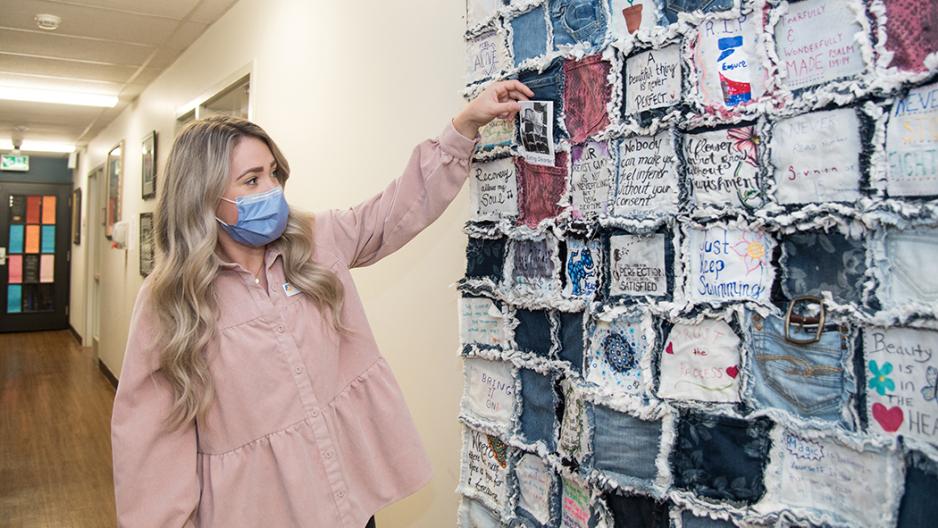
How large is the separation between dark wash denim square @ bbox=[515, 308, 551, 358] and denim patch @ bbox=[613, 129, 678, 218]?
0.26 metres

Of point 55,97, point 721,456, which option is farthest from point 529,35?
point 55,97

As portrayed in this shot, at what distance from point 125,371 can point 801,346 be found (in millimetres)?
1098

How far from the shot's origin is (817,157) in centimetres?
75

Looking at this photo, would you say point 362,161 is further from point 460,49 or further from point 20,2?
point 20,2

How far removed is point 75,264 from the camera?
8562 mm

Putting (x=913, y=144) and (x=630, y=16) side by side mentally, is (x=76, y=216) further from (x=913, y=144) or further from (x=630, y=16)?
(x=913, y=144)

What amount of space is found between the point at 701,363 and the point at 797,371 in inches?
4.9

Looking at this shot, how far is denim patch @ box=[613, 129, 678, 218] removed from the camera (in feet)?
2.96

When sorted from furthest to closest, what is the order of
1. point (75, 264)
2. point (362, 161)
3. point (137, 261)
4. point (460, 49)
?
point (75, 264) → point (137, 261) → point (362, 161) → point (460, 49)

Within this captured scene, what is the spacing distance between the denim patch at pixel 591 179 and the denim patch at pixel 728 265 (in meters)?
0.17

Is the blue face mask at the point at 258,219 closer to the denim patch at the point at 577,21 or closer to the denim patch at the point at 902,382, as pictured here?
the denim patch at the point at 577,21

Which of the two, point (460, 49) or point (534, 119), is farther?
point (460, 49)

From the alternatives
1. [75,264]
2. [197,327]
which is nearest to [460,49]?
[197,327]

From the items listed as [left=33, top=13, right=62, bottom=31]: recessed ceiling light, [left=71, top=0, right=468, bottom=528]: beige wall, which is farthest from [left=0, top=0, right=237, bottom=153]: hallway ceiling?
[left=71, top=0, right=468, bottom=528]: beige wall
